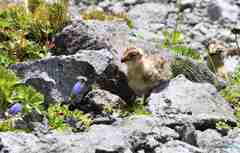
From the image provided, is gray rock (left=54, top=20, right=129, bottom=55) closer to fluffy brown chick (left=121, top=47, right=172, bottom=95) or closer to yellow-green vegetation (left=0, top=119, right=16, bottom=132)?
fluffy brown chick (left=121, top=47, right=172, bottom=95)

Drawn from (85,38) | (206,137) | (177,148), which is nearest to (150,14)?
(85,38)

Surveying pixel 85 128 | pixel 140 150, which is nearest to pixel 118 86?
pixel 85 128

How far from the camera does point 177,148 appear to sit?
21.5 ft

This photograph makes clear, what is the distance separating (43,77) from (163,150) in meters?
2.37

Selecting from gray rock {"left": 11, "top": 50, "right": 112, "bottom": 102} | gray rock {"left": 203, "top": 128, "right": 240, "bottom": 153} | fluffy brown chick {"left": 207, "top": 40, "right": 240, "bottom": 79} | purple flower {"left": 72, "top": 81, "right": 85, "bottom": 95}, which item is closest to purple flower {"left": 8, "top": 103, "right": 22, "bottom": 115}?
gray rock {"left": 11, "top": 50, "right": 112, "bottom": 102}

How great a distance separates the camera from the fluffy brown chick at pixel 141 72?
891cm

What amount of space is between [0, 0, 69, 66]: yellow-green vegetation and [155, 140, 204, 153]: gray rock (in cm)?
330

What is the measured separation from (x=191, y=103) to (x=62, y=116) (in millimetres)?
1357

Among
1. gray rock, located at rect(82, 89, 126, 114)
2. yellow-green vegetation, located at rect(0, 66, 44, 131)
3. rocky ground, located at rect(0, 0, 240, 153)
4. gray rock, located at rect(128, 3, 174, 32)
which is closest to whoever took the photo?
rocky ground, located at rect(0, 0, 240, 153)

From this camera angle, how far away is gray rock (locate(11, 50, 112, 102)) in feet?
27.6

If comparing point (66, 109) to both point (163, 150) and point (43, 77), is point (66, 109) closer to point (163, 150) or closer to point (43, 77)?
point (43, 77)

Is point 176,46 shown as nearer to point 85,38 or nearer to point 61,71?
point 85,38

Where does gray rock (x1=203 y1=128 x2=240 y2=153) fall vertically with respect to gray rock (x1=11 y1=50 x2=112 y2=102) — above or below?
below

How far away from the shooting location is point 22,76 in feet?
28.4
